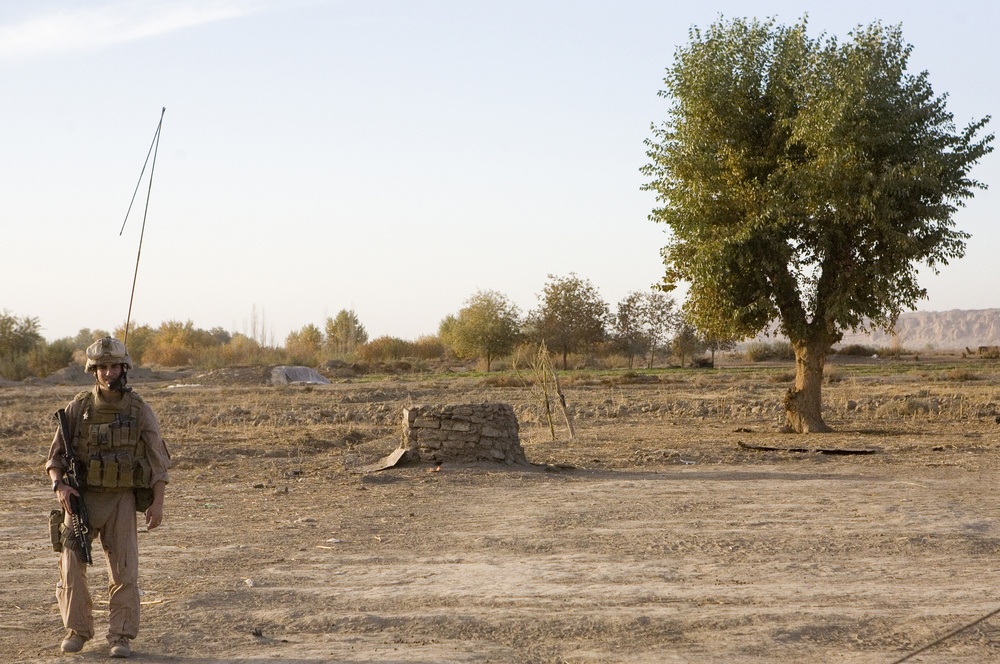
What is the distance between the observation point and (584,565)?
9.29 m

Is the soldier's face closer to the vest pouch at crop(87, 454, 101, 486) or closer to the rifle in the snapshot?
the rifle

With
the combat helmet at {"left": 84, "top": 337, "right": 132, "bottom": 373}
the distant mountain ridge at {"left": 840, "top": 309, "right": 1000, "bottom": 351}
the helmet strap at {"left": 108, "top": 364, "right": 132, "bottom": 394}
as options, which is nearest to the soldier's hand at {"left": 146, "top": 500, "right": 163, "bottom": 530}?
the helmet strap at {"left": 108, "top": 364, "right": 132, "bottom": 394}

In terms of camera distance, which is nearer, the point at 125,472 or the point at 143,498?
the point at 125,472

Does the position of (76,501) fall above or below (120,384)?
below

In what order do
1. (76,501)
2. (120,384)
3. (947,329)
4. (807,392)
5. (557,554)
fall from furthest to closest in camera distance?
(947,329) → (807,392) → (557,554) → (120,384) → (76,501)

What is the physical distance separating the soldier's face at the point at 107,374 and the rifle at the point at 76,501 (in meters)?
0.28

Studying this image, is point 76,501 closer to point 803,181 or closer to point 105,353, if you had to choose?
point 105,353

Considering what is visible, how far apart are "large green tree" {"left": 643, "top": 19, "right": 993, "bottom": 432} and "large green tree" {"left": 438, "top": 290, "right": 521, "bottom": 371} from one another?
44.6m

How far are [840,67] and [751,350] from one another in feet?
170

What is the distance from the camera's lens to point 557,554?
9.81 meters

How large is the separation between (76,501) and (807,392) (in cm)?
1741

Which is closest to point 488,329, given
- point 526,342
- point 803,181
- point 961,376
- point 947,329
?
point 526,342

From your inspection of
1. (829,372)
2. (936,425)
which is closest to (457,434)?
(936,425)

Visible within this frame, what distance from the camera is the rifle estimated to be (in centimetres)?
666
